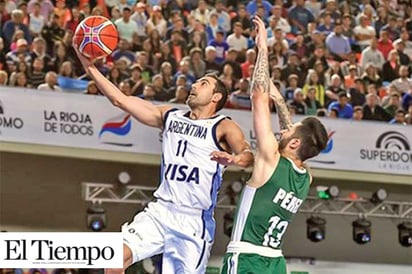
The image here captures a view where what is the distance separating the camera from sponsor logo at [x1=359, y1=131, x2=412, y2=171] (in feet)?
49.4

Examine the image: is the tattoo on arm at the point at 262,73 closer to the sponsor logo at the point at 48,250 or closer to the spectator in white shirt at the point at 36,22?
the sponsor logo at the point at 48,250

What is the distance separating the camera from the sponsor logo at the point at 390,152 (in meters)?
15.1

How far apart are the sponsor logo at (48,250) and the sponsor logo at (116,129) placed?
22.8 feet

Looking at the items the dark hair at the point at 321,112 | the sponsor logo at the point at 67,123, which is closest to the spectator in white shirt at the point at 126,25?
the sponsor logo at the point at 67,123

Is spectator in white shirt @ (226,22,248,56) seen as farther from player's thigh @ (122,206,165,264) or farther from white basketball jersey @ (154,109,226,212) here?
player's thigh @ (122,206,165,264)

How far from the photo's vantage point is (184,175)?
24.8 feet

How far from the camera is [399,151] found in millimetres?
15203

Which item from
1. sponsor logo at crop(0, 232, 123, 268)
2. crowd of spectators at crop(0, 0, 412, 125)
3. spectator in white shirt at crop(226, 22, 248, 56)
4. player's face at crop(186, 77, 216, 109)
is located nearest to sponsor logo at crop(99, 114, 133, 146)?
crowd of spectators at crop(0, 0, 412, 125)

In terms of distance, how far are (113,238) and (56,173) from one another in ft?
27.5

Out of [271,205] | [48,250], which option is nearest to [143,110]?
[48,250]

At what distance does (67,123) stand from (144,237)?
6.42 m

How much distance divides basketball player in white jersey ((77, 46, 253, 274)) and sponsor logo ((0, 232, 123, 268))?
1.82ft

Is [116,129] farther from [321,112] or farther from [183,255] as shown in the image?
[183,255]

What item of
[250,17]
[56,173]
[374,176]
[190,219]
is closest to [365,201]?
[374,176]
